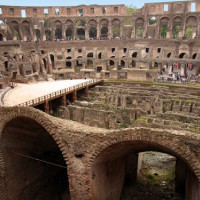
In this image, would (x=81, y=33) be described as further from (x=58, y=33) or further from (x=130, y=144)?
(x=130, y=144)

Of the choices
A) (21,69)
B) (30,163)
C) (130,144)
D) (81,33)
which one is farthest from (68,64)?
(130,144)

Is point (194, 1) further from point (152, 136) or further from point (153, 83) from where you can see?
point (152, 136)

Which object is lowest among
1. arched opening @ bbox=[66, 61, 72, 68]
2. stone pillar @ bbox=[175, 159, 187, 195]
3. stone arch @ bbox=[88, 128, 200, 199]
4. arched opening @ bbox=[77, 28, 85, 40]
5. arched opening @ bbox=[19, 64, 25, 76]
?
stone pillar @ bbox=[175, 159, 187, 195]

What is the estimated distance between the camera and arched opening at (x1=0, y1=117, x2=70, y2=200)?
37.9 ft

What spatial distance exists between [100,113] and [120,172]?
711 cm

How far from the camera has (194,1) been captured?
37.9 meters

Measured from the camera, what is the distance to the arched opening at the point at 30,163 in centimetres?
1156

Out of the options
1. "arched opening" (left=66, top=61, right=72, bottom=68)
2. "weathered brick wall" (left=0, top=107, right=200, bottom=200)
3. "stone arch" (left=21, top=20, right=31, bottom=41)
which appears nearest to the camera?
"weathered brick wall" (left=0, top=107, right=200, bottom=200)

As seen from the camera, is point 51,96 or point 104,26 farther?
point 104,26

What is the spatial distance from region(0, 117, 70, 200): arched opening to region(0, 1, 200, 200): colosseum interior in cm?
6

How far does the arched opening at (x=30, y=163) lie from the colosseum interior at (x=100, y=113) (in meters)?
0.06

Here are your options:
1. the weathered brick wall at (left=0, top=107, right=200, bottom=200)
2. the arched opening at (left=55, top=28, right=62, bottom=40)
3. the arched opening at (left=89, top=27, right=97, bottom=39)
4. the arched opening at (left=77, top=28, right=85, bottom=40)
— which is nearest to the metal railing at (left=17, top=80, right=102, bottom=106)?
the weathered brick wall at (left=0, top=107, right=200, bottom=200)

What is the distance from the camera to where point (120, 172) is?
11977 millimetres

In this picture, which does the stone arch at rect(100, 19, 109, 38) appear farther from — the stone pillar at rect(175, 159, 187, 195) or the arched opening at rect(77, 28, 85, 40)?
the stone pillar at rect(175, 159, 187, 195)
